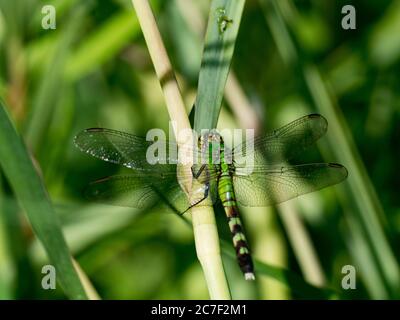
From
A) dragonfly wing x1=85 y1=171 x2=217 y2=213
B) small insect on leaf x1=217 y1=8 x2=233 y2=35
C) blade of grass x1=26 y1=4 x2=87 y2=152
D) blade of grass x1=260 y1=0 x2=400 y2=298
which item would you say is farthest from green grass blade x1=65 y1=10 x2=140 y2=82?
small insect on leaf x1=217 y1=8 x2=233 y2=35

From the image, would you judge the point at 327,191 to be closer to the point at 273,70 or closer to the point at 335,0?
the point at 273,70

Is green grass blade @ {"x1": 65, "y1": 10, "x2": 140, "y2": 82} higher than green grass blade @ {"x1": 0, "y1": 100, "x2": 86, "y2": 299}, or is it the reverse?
green grass blade @ {"x1": 65, "y1": 10, "x2": 140, "y2": 82}

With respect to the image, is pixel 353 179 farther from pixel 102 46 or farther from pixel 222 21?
pixel 102 46

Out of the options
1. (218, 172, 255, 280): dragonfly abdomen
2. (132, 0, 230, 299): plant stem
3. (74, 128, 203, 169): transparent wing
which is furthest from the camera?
A: (74, 128, 203, 169): transparent wing

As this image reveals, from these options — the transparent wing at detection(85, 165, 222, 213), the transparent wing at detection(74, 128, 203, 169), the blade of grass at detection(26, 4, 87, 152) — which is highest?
the blade of grass at detection(26, 4, 87, 152)

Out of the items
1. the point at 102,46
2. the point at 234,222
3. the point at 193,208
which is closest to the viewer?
the point at 193,208

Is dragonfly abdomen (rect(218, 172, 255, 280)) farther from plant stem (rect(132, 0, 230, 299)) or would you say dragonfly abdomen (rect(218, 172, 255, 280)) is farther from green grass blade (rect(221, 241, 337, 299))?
plant stem (rect(132, 0, 230, 299))

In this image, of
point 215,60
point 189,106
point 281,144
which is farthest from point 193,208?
point 189,106
